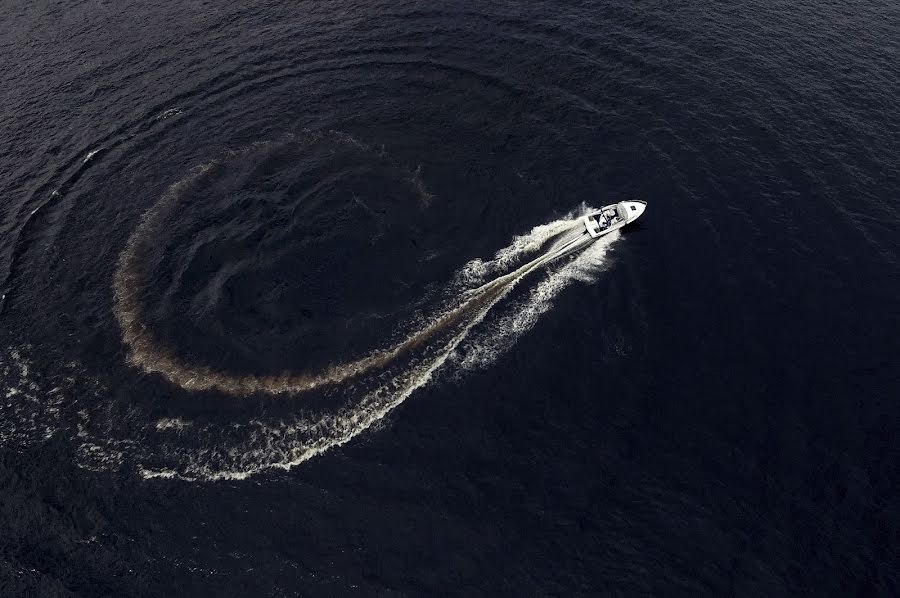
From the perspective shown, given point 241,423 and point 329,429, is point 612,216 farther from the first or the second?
point 241,423

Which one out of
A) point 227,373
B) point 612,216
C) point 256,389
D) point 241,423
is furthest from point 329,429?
point 612,216

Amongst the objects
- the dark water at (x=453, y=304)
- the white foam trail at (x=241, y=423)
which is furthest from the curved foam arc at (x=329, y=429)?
the dark water at (x=453, y=304)

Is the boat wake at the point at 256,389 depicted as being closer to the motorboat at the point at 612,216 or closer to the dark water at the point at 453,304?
the dark water at the point at 453,304

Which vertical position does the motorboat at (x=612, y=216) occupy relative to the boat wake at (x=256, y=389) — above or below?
above

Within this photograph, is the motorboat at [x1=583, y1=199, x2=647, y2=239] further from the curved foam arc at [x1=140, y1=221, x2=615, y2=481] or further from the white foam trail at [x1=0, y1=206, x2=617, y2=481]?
the curved foam arc at [x1=140, y1=221, x2=615, y2=481]

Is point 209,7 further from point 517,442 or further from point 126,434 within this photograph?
point 517,442
